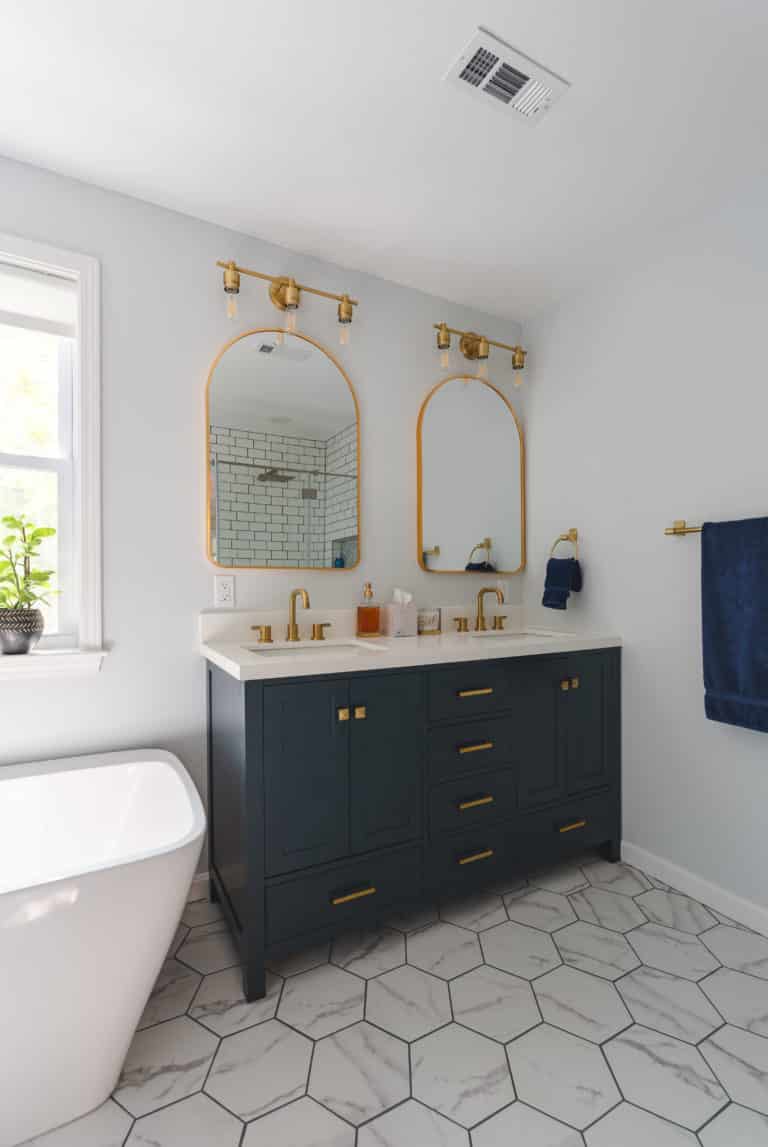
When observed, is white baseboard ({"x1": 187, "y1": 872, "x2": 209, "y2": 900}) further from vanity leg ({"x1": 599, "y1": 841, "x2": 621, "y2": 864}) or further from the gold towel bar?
the gold towel bar

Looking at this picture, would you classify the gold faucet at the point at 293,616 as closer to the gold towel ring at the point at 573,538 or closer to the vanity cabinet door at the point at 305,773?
the vanity cabinet door at the point at 305,773

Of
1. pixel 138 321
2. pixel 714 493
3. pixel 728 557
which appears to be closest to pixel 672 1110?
pixel 728 557

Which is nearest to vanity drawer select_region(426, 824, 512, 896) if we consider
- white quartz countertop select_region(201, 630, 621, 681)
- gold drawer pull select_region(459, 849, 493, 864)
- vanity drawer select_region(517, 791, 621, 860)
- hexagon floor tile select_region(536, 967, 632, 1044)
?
gold drawer pull select_region(459, 849, 493, 864)

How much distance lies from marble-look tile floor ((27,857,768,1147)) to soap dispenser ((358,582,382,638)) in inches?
39.1

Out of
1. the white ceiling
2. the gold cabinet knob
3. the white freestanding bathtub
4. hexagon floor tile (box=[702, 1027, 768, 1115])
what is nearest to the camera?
the white freestanding bathtub

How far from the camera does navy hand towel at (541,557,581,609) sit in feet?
7.79

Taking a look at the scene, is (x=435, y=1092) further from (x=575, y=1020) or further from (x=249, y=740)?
(x=249, y=740)

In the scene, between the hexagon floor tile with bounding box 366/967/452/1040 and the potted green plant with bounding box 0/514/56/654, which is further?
the potted green plant with bounding box 0/514/56/654

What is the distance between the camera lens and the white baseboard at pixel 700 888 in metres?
1.80

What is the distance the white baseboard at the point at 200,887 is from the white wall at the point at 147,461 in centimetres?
38

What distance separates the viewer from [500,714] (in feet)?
6.26

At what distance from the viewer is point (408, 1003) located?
1479 mm

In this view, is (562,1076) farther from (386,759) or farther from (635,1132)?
(386,759)

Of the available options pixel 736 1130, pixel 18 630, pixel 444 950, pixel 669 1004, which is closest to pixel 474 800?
pixel 444 950
